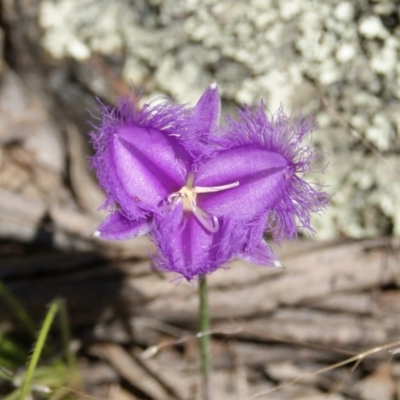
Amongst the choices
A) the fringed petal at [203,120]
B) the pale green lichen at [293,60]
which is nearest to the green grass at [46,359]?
the fringed petal at [203,120]

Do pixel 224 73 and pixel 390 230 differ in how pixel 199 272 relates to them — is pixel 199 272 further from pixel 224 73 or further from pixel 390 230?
pixel 390 230

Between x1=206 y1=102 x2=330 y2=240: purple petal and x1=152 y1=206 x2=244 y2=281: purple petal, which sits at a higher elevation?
x1=206 y1=102 x2=330 y2=240: purple petal

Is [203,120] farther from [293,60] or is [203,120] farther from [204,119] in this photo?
[293,60]

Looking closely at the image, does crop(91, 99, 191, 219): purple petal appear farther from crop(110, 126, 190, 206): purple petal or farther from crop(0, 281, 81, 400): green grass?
crop(0, 281, 81, 400): green grass

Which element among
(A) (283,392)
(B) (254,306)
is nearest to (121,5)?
(B) (254,306)

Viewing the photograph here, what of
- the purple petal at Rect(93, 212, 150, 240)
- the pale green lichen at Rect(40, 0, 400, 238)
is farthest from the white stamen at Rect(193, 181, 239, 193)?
the pale green lichen at Rect(40, 0, 400, 238)

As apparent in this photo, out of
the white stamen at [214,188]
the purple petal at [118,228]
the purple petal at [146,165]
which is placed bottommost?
the purple petal at [118,228]

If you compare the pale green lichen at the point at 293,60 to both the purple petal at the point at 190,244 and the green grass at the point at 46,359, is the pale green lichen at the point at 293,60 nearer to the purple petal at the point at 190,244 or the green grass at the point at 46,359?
the purple petal at the point at 190,244

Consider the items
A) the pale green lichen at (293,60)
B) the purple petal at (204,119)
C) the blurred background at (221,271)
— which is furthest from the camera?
the blurred background at (221,271)
